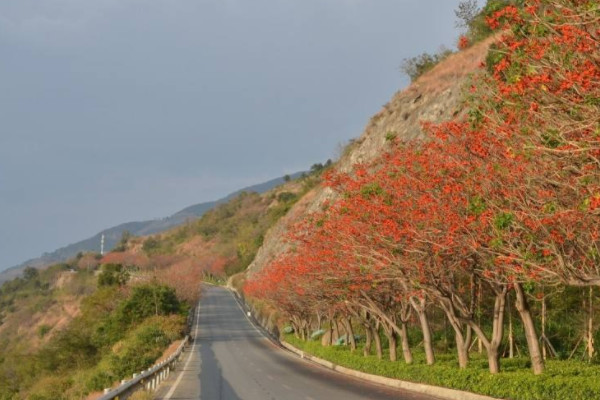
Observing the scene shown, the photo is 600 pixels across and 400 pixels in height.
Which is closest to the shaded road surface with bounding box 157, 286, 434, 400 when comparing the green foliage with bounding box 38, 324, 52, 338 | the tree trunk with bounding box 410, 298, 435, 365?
the tree trunk with bounding box 410, 298, 435, 365

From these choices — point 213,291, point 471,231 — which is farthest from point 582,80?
point 213,291

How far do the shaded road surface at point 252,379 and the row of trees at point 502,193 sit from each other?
13.4ft

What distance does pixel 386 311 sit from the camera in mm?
36969

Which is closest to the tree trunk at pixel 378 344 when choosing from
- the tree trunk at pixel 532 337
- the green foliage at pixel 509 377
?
the green foliage at pixel 509 377

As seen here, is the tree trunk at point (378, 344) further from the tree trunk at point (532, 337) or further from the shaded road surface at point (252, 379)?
the tree trunk at point (532, 337)

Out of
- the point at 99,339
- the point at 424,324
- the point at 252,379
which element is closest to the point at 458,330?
the point at 424,324

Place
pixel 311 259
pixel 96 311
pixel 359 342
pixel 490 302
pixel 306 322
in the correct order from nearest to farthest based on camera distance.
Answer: pixel 311 259, pixel 490 302, pixel 359 342, pixel 306 322, pixel 96 311

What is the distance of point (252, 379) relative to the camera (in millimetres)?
33281

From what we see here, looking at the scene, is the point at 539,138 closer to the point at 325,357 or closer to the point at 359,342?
the point at 325,357

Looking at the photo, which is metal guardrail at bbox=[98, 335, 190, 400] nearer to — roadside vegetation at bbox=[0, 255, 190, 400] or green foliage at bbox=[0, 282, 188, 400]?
roadside vegetation at bbox=[0, 255, 190, 400]

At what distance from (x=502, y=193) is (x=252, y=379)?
60.0 ft

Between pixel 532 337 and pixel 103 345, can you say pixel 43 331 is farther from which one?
pixel 532 337

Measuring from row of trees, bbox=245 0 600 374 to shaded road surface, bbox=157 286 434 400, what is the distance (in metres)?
4.08

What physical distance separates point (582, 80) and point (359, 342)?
46.8m
